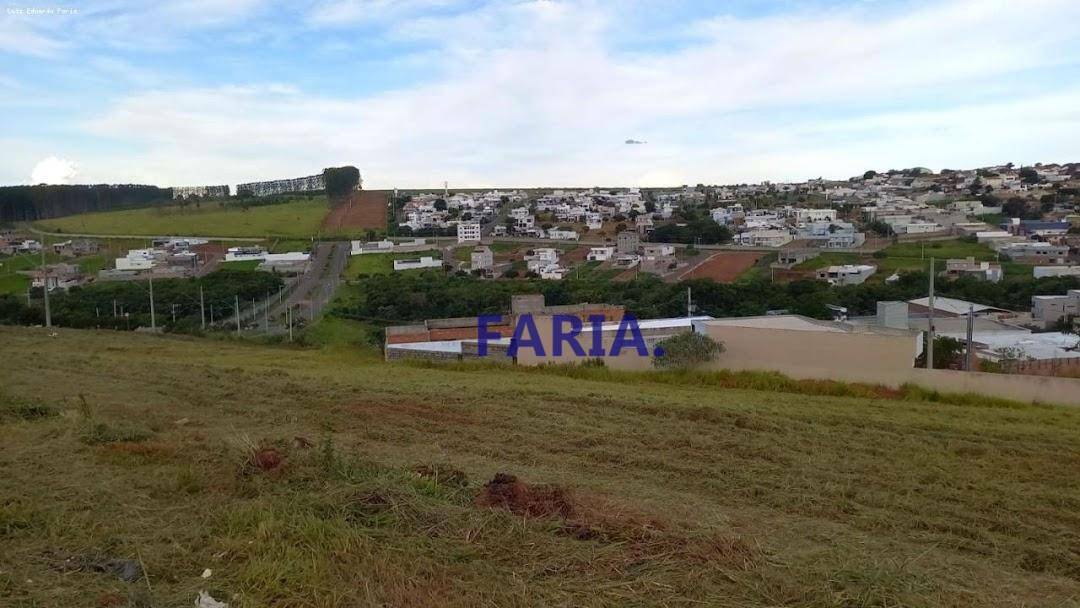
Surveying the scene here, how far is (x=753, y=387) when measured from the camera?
1502 cm

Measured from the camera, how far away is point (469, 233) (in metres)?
54.3

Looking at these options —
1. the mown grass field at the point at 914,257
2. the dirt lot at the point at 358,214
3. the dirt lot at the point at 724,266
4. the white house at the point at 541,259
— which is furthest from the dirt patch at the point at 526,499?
the dirt lot at the point at 358,214

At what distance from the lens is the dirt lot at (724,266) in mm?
35500

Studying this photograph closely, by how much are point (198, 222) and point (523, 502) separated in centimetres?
5317

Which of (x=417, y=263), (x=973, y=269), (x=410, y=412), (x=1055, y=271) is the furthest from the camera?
(x=417, y=263)

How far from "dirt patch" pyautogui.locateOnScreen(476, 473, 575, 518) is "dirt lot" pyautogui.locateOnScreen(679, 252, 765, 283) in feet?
96.9

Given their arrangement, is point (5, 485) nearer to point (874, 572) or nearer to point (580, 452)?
point (580, 452)

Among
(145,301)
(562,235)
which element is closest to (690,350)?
(145,301)

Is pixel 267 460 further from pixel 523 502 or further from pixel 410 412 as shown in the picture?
pixel 410 412

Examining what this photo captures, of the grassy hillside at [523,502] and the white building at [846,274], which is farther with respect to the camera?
the white building at [846,274]

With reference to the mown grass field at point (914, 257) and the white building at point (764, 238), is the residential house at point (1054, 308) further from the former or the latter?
the white building at point (764, 238)

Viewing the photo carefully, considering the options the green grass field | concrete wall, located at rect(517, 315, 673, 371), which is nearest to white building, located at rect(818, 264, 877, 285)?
concrete wall, located at rect(517, 315, 673, 371)

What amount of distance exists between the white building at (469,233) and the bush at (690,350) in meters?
36.6

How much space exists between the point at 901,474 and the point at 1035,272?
28.8 meters
